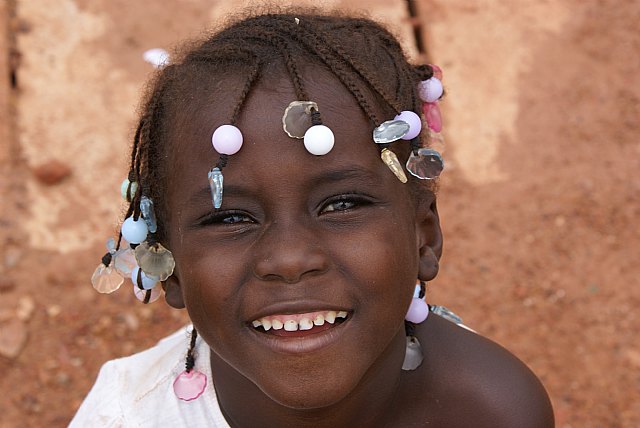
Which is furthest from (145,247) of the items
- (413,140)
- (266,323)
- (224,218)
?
(413,140)

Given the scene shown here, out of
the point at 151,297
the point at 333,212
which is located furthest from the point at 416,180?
the point at 151,297

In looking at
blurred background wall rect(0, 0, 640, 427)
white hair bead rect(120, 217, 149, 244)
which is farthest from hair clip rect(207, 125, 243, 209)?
blurred background wall rect(0, 0, 640, 427)

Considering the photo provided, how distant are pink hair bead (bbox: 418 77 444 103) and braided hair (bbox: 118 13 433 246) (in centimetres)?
2

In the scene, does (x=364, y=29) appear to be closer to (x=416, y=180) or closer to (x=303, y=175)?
(x=416, y=180)

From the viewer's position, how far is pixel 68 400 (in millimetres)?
3299

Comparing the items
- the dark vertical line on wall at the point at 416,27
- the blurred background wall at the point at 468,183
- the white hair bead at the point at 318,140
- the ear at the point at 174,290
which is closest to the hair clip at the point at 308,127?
the white hair bead at the point at 318,140

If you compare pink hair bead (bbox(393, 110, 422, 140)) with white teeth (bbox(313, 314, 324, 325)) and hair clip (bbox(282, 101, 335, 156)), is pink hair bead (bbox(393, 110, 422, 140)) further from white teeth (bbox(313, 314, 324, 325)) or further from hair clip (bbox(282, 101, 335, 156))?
white teeth (bbox(313, 314, 324, 325))

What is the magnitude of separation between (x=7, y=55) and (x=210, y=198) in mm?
2868

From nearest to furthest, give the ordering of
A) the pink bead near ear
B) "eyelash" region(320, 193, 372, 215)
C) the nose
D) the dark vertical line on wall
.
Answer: the nose
"eyelash" region(320, 193, 372, 215)
the pink bead near ear
the dark vertical line on wall

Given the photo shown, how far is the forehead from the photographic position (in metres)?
1.63

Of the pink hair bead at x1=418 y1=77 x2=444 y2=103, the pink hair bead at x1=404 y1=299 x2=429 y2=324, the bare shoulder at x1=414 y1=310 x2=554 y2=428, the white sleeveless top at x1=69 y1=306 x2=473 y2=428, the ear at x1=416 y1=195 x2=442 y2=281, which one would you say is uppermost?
the pink hair bead at x1=418 y1=77 x2=444 y2=103

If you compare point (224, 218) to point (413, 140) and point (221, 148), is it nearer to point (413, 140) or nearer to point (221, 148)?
point (221, 148)

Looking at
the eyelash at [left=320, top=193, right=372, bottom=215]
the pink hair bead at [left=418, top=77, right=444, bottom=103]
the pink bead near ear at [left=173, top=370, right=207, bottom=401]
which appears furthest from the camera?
the pink bead near ear at [left=173, top=370, right=207, bottom=401]

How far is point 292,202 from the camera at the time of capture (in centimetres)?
163
